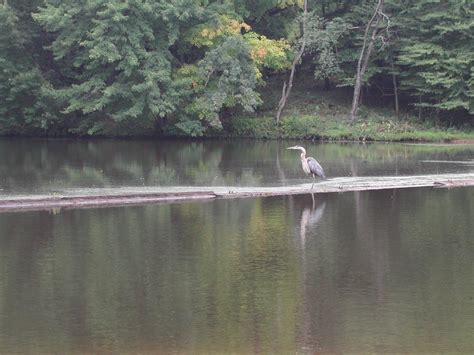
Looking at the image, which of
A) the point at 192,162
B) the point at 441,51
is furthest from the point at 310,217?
the point at 441,51

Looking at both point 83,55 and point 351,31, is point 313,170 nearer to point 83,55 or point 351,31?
point 83,55

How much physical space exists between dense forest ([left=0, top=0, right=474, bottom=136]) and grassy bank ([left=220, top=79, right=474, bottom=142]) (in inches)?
31.8

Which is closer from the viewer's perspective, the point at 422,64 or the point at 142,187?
the point at 142,187

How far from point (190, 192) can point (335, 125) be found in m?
23.6

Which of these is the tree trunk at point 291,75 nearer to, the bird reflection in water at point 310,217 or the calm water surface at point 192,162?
the calm water surface at point 192,162

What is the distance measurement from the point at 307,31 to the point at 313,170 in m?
22.3

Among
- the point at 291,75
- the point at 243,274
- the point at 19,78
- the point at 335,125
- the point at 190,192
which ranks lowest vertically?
the point at 243,274

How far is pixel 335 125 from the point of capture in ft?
150

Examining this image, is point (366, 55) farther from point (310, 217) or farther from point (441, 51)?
point (310, 217)

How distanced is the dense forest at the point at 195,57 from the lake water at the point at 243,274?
16785mm

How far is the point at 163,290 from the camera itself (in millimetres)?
13312

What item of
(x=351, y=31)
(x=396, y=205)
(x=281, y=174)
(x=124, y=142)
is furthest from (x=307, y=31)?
(x=396, y=205)

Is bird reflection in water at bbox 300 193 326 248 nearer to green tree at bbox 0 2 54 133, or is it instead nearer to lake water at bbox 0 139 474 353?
lake water at bbox 0 139 474 353

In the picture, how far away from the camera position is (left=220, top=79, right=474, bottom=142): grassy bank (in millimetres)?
44250
